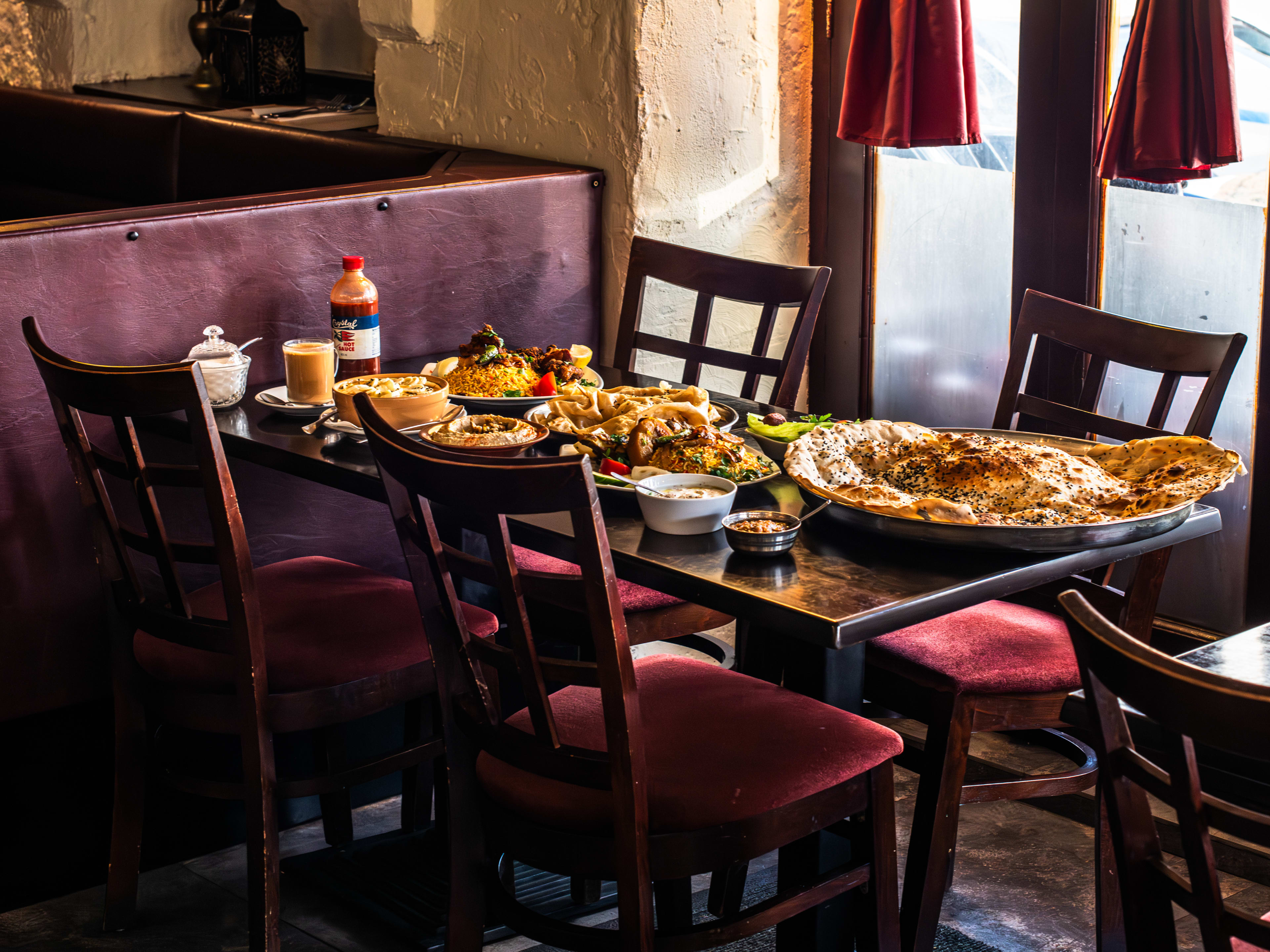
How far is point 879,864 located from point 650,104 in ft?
6.42

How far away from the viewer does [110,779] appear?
8.38ft

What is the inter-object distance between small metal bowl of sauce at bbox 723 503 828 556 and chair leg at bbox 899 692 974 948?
474mm

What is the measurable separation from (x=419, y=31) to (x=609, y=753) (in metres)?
2.53

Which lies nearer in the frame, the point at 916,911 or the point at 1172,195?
the point at 916,911

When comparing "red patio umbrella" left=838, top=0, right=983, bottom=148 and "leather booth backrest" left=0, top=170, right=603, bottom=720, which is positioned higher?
"red patio umbrella" left=838, top=0, right=983, bottom=148

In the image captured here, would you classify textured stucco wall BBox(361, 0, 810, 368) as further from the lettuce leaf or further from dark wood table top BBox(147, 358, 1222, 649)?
dark wood table top BBox(147, 358, 1222, 649)

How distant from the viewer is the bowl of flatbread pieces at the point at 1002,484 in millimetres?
1674

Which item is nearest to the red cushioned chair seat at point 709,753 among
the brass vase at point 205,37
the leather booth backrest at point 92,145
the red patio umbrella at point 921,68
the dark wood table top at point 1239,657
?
the dark wood table top at point 1239,657

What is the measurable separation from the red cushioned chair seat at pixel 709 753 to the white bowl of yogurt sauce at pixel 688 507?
0.81 ft

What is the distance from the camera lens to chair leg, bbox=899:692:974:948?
2006 millimetres

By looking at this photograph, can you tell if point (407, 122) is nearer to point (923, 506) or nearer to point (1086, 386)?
point (1086, 386)

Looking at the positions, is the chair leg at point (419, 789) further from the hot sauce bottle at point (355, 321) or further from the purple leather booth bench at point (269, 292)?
the hot sauce bottle at point (355, 321)

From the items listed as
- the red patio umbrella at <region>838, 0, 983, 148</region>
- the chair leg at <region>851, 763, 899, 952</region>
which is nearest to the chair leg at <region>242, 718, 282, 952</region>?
the chair leg at <region>851, 763, 899, 952</region>

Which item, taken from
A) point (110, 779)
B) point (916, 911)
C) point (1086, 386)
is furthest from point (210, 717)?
point (1086, 386)
